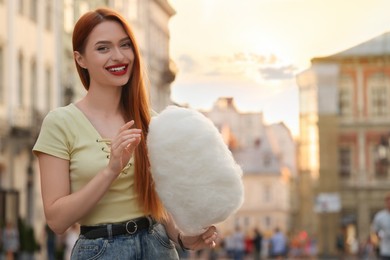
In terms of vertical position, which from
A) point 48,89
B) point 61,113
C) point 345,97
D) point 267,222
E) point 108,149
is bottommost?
point 267,222

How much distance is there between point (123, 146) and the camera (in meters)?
3.39

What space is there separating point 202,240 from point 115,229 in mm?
265

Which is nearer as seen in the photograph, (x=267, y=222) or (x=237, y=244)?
(x=237, y=244)

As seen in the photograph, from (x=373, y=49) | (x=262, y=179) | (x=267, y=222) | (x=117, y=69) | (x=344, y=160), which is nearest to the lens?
(x=117, y=69)

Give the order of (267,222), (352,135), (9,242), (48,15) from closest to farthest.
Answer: (9,242), (48,15), (352,135), (267,222)

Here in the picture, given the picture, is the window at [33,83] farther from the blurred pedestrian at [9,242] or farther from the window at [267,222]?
the window at [267,222]

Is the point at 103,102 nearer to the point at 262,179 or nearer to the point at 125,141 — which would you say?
the point at 125,141

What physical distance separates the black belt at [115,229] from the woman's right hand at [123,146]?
217 millimetres

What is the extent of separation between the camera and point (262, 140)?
13300cm

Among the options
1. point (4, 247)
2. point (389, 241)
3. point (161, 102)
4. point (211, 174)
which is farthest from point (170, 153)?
point (161, 102)

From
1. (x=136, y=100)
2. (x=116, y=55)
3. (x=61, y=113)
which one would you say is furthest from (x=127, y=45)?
(x=61, y=113)

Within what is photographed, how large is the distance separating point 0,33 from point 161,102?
14195mm

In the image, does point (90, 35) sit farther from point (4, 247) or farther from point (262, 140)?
point (262, 140)

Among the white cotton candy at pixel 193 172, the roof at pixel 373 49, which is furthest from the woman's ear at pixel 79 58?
the roof at pixel 373 49
